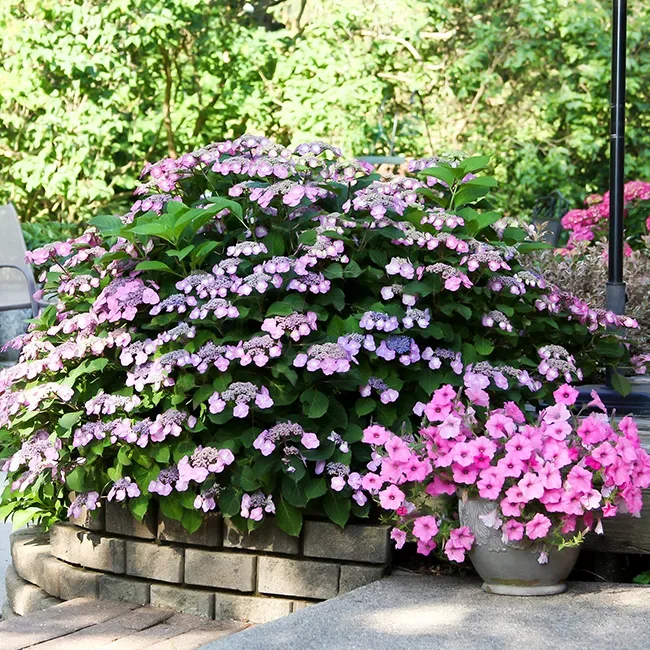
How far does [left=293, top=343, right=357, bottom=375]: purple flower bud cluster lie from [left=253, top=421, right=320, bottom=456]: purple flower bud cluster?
0.42ft

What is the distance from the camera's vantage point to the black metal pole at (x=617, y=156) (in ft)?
9.38

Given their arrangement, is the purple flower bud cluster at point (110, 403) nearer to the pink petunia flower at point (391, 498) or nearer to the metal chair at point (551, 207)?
the pink petunia flower at point (391, 498)

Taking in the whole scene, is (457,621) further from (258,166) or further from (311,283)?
(258,166)

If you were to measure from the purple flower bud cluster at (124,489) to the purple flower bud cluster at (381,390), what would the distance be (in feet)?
1.72

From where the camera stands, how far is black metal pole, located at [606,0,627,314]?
286cm

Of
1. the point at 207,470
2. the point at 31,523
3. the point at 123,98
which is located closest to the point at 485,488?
the point at 207,470

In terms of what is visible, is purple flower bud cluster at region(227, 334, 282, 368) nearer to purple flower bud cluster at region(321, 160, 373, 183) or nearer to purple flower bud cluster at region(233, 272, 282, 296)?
purple flower bud cluster at region(233, 272, 282, 296)

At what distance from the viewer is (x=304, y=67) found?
352 inches

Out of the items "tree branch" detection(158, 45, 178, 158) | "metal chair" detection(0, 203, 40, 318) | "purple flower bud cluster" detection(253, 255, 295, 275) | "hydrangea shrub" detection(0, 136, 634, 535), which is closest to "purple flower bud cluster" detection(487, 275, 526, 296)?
"hydrangea shrub" detection(0, 136, 634, 535)

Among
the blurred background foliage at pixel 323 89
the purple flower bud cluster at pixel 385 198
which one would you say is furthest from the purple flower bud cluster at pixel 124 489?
the blurred background foliage at pixel 323 89

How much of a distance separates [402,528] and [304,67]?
7.25 metres

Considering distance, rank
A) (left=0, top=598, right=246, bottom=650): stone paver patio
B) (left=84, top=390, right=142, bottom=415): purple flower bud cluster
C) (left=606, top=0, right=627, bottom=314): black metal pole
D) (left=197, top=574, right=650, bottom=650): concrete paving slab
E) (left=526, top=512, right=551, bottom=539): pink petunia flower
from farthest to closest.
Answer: (left=606, top=0, right=627, bottom=314): black metal pole, (left=84, top=390, right=142, bottom=415): purple flower bud cluster, (left=0, top=598, right=246, bottom=650): stone paver patio, (left=526, top=512, right=551, bottom=539): pink petunia flower, (left=197, top=574, right=650, bottom=650): concrete paving slab

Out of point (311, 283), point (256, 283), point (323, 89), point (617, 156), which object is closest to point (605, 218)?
point (617, 156)

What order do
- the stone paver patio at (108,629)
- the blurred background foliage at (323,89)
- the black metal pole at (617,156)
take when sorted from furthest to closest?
the blurred background foliage at (323,89) → the black metal pole at (617,156) → the stone paver patio at (108,629)
